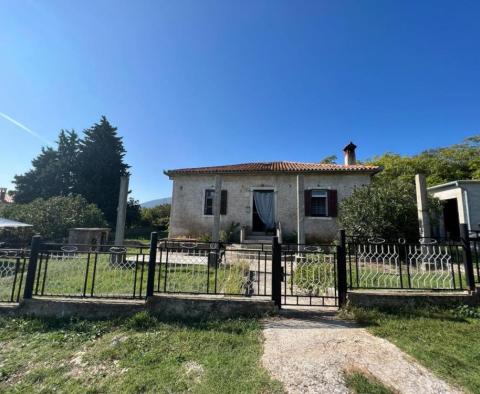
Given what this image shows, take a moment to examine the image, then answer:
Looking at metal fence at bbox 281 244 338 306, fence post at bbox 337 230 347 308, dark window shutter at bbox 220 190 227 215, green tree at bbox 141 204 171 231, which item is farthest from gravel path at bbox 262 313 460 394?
green tree at bbox 141 204 171 231

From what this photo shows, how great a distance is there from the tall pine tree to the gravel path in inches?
848

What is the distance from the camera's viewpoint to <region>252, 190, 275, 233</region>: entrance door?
12.9 m

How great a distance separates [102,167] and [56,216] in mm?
12199

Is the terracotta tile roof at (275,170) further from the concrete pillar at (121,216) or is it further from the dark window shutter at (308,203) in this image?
the concrete pillar at (121,216)

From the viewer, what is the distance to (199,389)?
94.0 inches

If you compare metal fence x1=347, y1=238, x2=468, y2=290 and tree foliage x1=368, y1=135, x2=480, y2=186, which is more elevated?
tree foliage x1=368, y1=135, x2=480, y2=186

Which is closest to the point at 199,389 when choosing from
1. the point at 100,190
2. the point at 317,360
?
the point at 317,360

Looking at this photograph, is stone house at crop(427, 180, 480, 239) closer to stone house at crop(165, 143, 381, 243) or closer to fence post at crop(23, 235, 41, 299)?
stone house at crop(165, 143, 381, 243)

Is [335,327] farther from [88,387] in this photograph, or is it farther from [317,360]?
[88,387]

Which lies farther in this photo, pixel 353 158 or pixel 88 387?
pixel 353 158

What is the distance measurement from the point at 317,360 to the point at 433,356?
4.53ft

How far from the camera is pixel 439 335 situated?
3.38 meters

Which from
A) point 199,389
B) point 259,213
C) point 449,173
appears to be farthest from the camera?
point 449,173

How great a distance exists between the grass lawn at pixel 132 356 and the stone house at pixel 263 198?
848 centimetres
